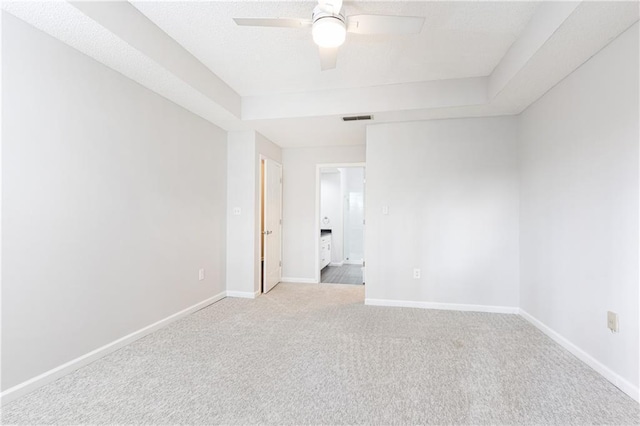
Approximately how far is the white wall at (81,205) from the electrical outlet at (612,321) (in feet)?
12.1

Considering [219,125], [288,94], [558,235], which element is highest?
[288,94]

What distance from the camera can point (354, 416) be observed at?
1686 millimetres

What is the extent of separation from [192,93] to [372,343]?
2.88m

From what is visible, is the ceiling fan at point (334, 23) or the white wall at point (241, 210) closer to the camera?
the ceiling fan at point (334, 23)

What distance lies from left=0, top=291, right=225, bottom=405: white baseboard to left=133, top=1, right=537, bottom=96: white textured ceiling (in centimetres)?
255

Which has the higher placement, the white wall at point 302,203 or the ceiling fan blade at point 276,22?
the ceiling fan blade at point 276,22

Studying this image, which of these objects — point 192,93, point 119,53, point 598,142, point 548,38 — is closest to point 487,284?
point 598,142

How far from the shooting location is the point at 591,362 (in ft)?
7.35

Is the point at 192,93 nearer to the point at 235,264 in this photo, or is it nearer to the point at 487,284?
the point at 235,264

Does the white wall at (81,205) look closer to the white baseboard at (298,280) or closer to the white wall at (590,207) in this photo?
the white baseboard at (298,280)

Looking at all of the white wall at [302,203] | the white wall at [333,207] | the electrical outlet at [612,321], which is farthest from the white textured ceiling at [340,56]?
the white wall at [333,207]

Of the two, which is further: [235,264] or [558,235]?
[235,264]

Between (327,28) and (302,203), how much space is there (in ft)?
11.5

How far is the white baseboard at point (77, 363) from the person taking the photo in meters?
1.82
